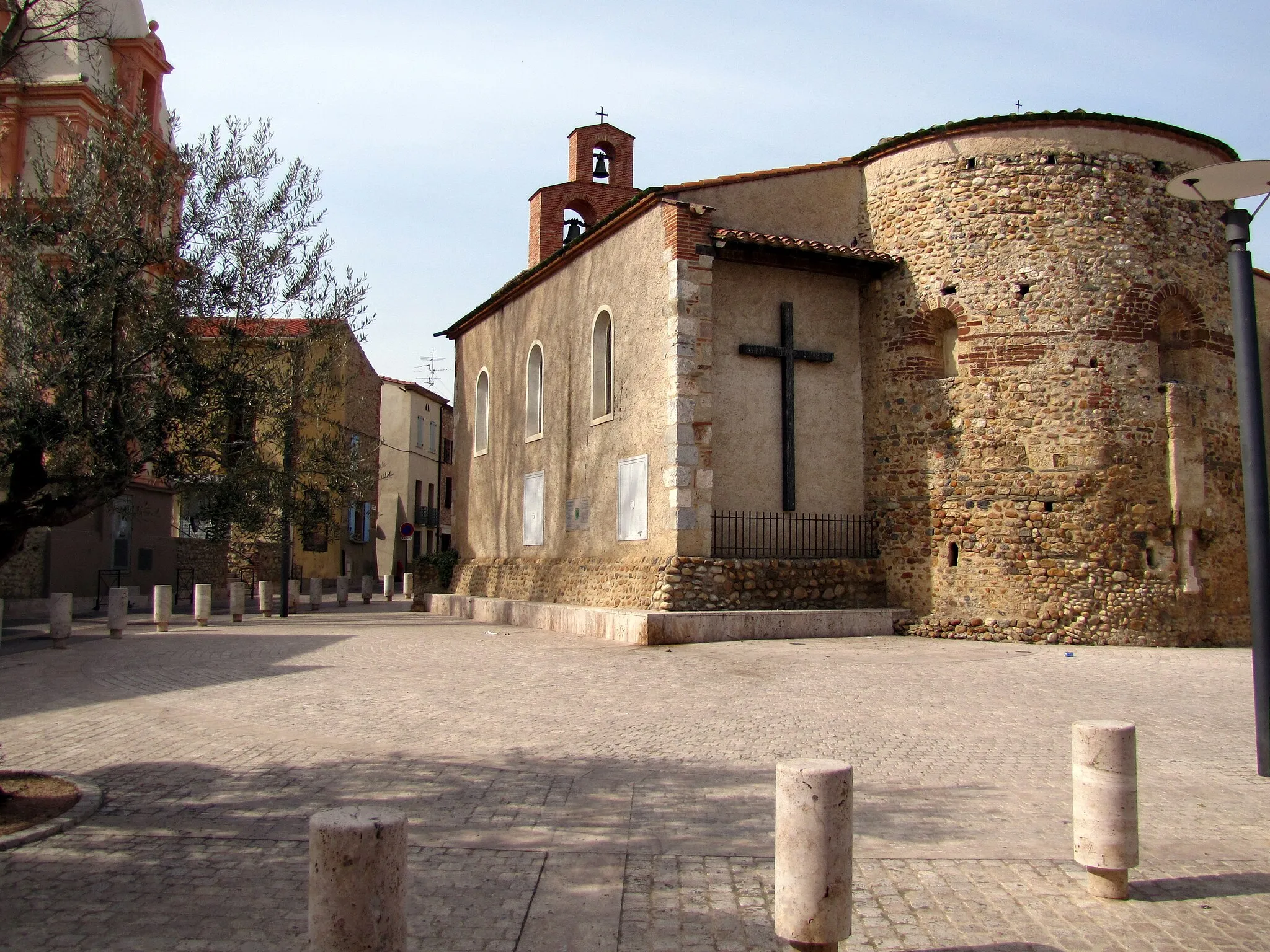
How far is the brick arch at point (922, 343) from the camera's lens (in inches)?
640

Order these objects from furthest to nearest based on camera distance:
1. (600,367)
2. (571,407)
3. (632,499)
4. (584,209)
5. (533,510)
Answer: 1. (584,209)
2. (533,510)
3. (571,407)
4. (600,367)
5. (632,499)

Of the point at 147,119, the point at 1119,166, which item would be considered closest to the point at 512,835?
the point at 147,119

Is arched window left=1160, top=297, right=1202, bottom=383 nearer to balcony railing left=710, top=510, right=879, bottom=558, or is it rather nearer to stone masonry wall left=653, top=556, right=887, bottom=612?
balcony railing left=710, top=510, right=879, bottom=558

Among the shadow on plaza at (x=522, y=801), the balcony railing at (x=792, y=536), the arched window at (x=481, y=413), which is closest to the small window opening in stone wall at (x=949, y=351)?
the balcony railing at (x=792, y=536)

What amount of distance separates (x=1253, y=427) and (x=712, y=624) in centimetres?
877

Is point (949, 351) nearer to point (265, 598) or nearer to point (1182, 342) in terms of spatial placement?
point (1182, 342)

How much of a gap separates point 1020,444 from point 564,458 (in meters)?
8.38

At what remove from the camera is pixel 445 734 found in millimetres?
7664

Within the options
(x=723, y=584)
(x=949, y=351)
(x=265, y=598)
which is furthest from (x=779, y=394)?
(x=265, y=598)

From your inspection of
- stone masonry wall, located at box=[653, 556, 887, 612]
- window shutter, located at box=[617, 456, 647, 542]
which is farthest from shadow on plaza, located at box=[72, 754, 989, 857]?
window shutter, located at box=[617, 456, 647, 542]

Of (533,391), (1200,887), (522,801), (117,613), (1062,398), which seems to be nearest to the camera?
(1200,887)

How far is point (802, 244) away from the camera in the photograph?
1602cm

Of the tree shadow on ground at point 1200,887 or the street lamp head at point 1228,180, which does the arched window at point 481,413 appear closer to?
the street lamp head at point 1228,180

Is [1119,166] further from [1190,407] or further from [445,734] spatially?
[445,734]
